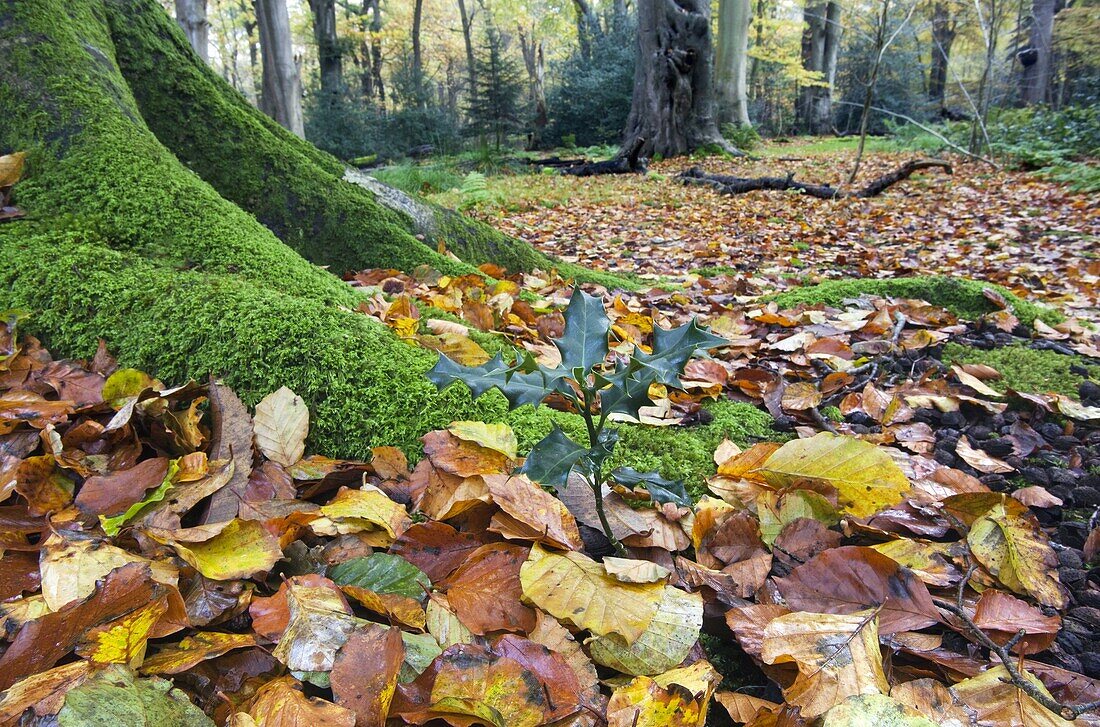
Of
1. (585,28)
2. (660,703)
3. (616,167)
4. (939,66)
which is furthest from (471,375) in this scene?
(939,66)

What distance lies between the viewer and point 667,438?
1521 mm

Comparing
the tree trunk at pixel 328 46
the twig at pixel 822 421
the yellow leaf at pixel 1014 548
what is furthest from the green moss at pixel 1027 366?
the tree trunk at pixel 328 46

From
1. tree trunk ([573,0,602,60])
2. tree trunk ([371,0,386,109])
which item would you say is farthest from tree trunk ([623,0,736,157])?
tree trunk ([371,0,386,109])

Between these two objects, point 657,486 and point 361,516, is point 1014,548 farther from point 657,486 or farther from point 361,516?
point 361,516

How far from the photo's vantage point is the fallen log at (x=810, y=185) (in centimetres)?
841

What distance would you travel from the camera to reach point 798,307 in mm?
2967

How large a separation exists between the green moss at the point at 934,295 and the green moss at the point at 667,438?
1534 mm

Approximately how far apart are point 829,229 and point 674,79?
865 cm

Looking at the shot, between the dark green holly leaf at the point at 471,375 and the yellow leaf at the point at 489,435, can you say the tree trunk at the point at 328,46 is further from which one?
the dark green holly leaf at the point at 471,375

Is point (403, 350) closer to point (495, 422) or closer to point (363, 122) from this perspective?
point (495, 422)

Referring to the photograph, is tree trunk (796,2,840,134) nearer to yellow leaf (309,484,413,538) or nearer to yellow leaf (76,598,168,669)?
yellow leaf (309,484,413,538)

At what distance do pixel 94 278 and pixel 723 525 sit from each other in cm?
184

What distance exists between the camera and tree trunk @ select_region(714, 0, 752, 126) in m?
15.7

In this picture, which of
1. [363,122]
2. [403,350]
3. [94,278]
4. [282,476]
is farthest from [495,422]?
[363,122]
